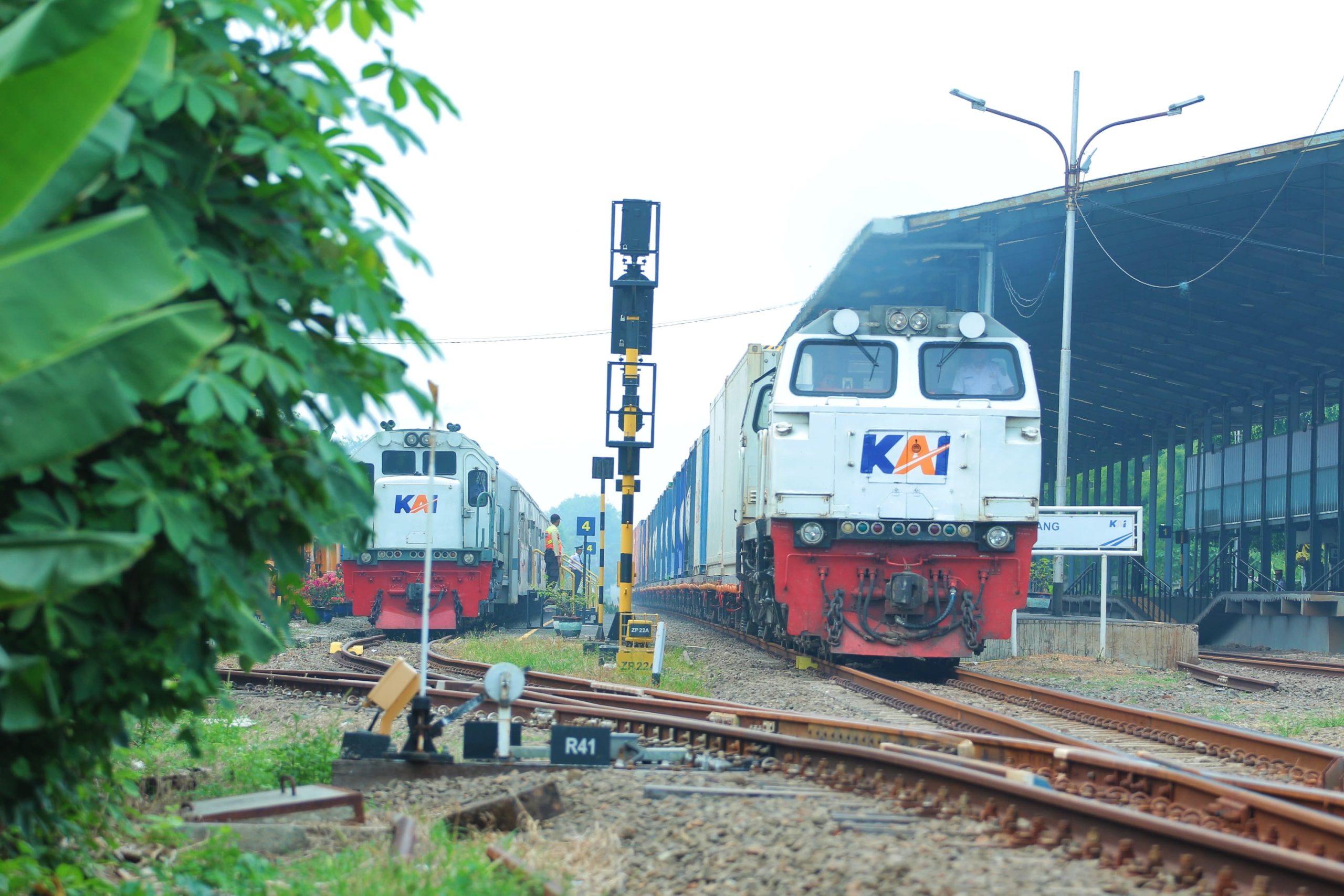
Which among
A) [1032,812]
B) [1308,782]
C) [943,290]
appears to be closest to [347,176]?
[1032,812]

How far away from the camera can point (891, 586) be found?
1102 centimetres

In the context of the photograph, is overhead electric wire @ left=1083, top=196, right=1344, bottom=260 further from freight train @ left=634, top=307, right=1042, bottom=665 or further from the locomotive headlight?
the locomotive headlight

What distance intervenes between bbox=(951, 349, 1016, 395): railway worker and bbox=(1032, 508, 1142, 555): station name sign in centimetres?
393

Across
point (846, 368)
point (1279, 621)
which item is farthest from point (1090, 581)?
point (846, 368)

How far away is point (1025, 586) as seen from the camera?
11219mm

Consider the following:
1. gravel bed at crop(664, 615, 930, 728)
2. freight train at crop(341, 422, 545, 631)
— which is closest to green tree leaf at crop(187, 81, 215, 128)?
gravel bed at crop(664, 615, 930, 728)

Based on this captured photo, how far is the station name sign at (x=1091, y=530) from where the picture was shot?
49.2 feet

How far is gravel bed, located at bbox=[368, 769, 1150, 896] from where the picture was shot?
12.3 ft

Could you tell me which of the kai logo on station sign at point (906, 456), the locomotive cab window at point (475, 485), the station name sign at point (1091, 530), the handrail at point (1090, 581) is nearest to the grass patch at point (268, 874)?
the kai logo on station sign at point (906, 456)

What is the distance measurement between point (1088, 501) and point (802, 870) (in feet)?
163

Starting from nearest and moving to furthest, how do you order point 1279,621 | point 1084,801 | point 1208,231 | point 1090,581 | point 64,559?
point 64,559
point 1084,801
point 1208,231
point 1279,621
point 1090,581

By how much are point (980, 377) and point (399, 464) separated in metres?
10.4

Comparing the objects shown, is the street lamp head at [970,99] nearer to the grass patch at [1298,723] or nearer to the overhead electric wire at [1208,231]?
the overhead electric wire at [1208,231]

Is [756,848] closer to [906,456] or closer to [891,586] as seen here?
[891,586]
